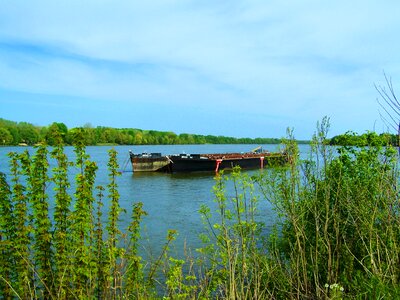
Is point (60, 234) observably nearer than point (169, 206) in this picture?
Yes

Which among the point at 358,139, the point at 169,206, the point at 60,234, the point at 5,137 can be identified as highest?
the point at 5,137

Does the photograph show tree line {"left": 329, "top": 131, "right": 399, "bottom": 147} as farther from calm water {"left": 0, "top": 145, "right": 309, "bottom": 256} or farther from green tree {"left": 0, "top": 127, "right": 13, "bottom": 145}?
green tree {"left": 0, "top": 127, "right": 13, "bottom": 145}

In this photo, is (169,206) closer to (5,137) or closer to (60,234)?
(60,234)

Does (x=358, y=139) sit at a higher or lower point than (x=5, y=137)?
lower

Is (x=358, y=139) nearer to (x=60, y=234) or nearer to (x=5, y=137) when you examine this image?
(x=60, y=234)

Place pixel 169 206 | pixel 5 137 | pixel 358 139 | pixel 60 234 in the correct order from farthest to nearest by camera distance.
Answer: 1. pixel 5 137
2. pixel 169 206
3. pixel 358 139
4. pixel 60 234

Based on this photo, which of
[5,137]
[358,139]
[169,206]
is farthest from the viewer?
[5,137]

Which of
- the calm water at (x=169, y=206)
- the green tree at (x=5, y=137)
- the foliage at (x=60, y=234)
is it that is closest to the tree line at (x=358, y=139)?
the calm water at (x=169, y=206)

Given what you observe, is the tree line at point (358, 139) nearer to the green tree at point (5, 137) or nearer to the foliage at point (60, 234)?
the foliage at point (60, 234)

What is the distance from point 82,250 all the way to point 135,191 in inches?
1170

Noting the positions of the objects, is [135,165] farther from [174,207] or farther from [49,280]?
[49,280]

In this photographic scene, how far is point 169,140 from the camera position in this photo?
19862 centimetres

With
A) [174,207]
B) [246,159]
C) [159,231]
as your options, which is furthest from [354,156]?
[246,159]

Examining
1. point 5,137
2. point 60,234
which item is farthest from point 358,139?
point 5,137
